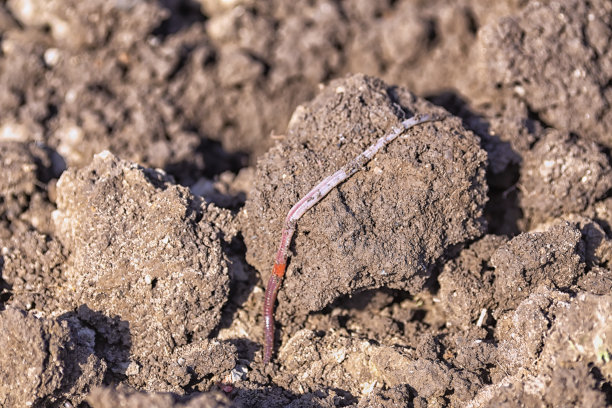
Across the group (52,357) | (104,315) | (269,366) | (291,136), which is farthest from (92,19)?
(269,366)

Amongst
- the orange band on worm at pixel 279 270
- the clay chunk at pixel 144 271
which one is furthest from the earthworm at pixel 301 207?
the clay chunk at pixel 144 271

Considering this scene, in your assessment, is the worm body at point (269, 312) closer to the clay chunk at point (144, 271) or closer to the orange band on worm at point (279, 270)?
the orange band on worm at point (279, 270)

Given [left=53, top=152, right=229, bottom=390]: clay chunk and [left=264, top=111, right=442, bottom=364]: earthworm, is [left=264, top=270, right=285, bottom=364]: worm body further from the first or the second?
[left=53, top=152, right=229, bottom=390]: clay chunk

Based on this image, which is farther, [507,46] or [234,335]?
[507,46]

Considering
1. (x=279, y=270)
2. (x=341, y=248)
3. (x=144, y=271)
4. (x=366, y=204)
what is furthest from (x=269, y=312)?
(x=366, y=204)

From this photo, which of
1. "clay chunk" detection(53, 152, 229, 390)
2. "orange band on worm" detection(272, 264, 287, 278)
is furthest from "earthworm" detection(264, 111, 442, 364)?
"clay chunk" detection(53, 152, 229, 390)

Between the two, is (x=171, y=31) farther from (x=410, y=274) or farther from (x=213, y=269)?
(x=410, y=274)
